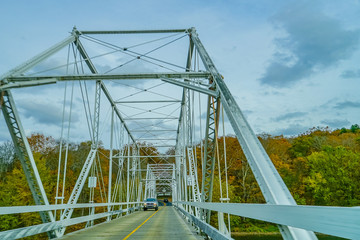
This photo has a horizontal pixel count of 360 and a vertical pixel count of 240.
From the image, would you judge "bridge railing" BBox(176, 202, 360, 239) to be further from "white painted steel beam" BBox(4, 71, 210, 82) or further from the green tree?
the green tree

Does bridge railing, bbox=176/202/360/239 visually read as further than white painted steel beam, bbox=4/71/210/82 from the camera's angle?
No

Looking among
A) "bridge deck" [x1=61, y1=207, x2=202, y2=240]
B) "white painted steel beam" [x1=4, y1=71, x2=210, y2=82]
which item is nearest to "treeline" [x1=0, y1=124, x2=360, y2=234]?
"bridge deck" [x1=61, y1=207, x2=202, y2=240]

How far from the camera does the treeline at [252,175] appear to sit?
3650cm

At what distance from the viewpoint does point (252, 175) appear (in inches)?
1794

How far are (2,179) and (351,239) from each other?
5016 cm

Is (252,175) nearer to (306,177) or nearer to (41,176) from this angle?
(306,177)

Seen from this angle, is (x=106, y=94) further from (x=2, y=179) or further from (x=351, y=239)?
(x=2, y=179)

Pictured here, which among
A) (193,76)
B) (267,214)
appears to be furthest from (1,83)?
(267,214)

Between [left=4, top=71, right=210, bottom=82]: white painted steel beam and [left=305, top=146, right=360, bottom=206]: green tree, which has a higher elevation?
[left=4, top=71, right=210, bottom=82]: white painted steel beam

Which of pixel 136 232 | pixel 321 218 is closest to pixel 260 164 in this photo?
pixel 321 218

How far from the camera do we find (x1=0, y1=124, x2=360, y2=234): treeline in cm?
3650

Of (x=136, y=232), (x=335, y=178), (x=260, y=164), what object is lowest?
(x=136, y=232)

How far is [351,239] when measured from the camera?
6.04ft

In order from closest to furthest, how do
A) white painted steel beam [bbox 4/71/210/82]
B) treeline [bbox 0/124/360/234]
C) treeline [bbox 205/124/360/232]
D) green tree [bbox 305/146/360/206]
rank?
white painted steel beam [bbox 4/71/210/82] → treeline [bbox 0/124/360/234] → green tree [bbox 305/146/360/206] → treeline [bbox 205/124/360/232]
